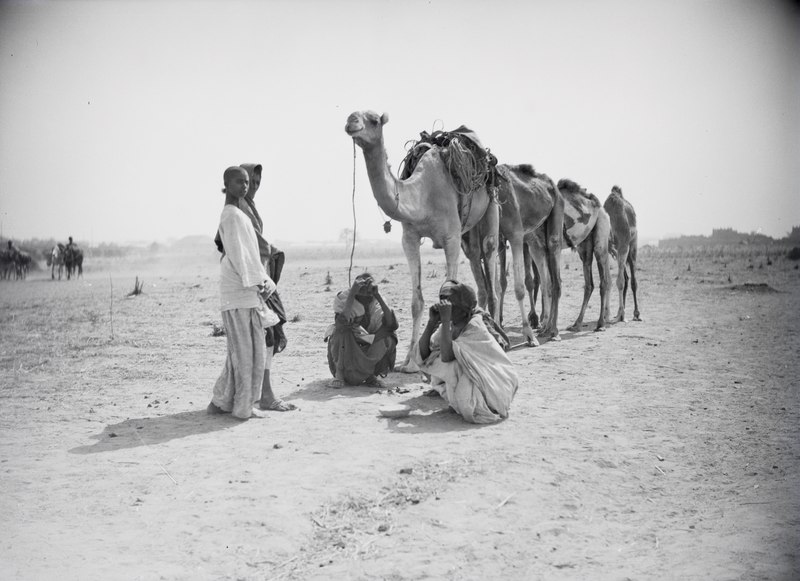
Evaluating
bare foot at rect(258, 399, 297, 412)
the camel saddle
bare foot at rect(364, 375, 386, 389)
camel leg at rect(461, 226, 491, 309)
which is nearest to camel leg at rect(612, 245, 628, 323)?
camel leg at rect(461, 226, 491, 309)

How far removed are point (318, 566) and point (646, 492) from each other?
7.59 feet

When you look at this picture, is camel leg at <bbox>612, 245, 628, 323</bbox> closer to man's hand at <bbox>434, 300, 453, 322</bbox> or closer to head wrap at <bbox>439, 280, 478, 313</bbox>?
head wrap at <bbox>439, 280, 478, 313</bbox>

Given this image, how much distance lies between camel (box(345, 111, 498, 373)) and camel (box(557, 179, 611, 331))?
10.1ft

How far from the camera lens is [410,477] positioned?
4.64 meters

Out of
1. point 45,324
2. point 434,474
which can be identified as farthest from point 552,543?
point 45,324

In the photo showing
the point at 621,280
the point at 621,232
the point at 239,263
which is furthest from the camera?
the point at 621,232

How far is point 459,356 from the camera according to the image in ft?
19.2

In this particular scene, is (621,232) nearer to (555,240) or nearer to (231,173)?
(555,240)

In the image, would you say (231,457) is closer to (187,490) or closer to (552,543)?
(187,490)

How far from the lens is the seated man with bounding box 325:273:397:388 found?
7.11m

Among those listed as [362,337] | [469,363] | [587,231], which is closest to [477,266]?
[362,337]

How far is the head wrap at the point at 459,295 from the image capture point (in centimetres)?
597

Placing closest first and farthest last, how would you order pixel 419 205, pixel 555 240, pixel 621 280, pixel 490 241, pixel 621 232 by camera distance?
pixel 419 205
pixel 490 241
pixel 555 240
pixel 621 280
pixel 621 232

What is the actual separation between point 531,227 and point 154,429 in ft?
21.4
